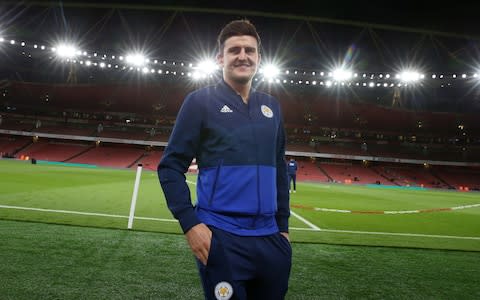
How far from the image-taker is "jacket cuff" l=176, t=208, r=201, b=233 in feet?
→ 5.99

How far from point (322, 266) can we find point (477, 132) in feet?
191

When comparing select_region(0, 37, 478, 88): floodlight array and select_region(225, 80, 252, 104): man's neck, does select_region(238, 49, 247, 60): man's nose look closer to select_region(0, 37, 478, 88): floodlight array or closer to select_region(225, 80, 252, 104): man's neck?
select_region(225, 80, 252, 104): man's neck

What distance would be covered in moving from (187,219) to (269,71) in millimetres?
37256

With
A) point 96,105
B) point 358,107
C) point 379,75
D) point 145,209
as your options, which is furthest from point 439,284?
point 96,105

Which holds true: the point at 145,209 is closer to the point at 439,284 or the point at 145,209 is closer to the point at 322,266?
the point at 322,266

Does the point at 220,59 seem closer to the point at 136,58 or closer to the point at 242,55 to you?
the point at 242,55

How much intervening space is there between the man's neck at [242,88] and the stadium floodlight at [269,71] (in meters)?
34.3

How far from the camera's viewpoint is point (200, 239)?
1807 millimetres

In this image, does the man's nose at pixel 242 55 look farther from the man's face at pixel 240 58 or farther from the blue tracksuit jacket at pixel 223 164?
the blue tracksuit jacket at pixel 223 164

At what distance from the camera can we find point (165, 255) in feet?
17.6

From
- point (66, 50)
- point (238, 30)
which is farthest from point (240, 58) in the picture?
point (66, 50)

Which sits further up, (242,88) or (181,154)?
(242,88)

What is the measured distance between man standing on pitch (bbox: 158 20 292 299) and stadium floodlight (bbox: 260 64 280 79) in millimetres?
34405

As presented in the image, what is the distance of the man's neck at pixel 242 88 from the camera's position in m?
2.15
